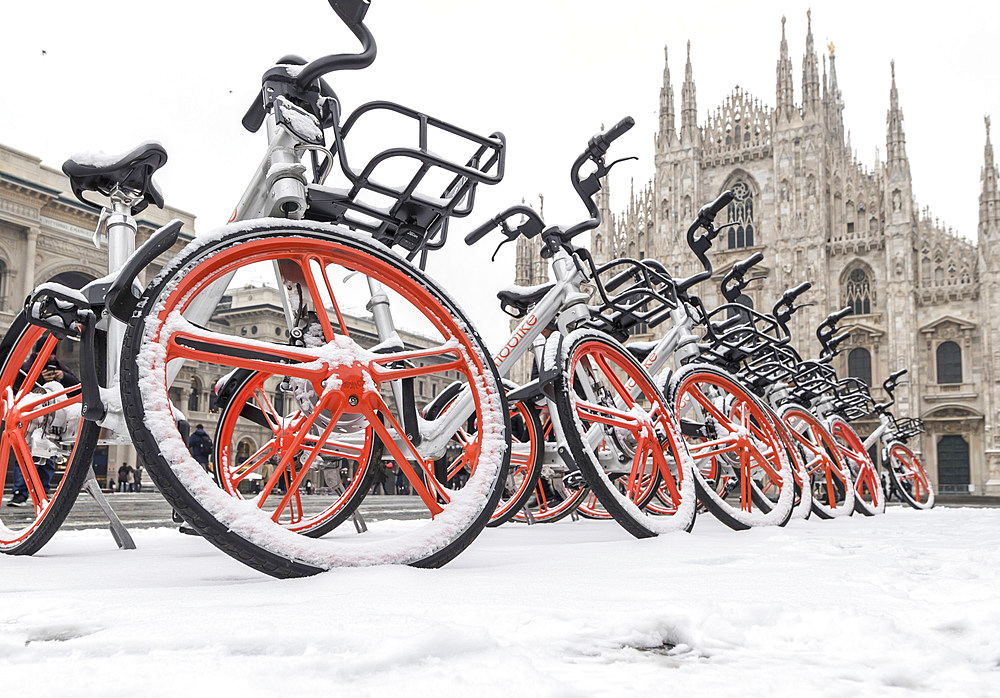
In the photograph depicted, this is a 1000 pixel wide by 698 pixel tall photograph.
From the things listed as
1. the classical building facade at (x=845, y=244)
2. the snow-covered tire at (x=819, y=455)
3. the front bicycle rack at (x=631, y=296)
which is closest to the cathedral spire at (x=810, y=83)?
the classical building facade at (x=845, y=244)

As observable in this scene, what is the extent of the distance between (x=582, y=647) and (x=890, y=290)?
32105mm

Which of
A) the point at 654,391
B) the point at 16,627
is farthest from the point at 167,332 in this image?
the point at 654,391

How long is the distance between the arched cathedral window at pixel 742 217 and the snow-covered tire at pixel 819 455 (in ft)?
92.8

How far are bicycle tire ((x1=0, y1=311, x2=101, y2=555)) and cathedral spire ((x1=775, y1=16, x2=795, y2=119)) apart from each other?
112 feet

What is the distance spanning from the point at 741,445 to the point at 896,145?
1246 inches

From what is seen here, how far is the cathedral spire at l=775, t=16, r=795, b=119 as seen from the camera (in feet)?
107

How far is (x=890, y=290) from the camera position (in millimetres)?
29516

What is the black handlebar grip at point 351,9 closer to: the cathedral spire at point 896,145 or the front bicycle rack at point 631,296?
the front bicycle rack at point 631,296

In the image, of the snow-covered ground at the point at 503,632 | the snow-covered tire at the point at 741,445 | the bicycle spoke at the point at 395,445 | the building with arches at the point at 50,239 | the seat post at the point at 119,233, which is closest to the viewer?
the snow-covered ground at the point at 503,632

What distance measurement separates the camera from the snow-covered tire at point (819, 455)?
17.5ft

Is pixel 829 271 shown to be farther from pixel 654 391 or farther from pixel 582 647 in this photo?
pixel 582 647

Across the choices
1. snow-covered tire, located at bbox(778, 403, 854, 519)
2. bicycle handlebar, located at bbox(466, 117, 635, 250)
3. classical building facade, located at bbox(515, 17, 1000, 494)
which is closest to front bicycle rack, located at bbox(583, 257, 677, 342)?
bicycle handlebar, located at bbox(466, 117, 635, 250)

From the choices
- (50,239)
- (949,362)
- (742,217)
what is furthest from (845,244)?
(50,239)

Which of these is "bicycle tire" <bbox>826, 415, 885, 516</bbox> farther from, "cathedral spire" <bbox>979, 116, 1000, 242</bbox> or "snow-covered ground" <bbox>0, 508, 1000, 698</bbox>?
"cathedral spire" <bbox>979, 116, 1000, 242</bbox>
